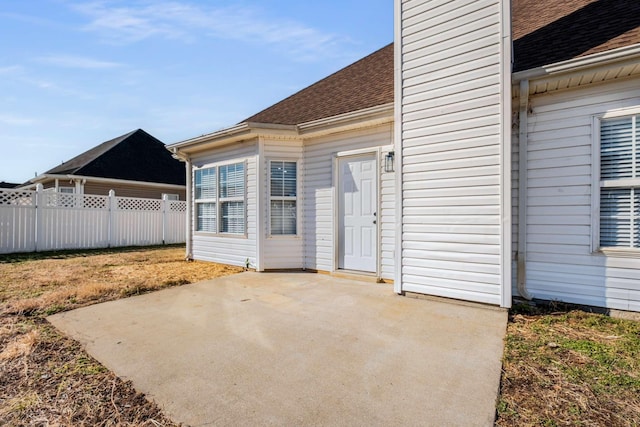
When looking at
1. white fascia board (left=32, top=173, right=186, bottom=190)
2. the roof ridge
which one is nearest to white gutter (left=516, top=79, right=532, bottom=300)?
white fascia board (left=32, top=173, right=186, bottom=190)

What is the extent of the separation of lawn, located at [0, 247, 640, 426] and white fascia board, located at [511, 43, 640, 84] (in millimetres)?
2830

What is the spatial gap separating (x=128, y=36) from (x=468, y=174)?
24.2ft

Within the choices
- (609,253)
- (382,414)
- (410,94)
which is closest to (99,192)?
(410,94)

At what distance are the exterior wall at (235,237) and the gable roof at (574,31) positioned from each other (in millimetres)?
4744

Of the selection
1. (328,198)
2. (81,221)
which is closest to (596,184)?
(328,198)

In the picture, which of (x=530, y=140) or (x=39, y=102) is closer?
(x=530, y=140)

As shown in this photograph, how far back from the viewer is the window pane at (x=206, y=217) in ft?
23.5

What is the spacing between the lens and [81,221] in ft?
33.6

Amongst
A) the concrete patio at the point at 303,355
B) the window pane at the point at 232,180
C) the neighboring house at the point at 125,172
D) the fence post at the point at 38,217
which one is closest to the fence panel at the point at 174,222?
the fence post at the point at 38,217

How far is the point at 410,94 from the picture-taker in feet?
14.5

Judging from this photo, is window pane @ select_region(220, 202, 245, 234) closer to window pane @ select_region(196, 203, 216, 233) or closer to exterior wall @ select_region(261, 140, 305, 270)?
window pane @ select_region(196, 203, 216, 233)

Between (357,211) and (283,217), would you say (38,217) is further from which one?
(357,211)

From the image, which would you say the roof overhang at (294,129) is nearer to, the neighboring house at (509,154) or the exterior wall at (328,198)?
the neighboring house at (509,154)

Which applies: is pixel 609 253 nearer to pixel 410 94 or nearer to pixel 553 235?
pixel 553 235
